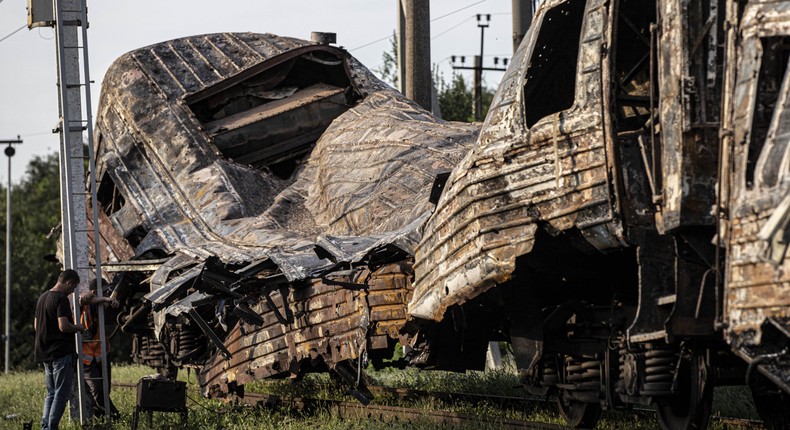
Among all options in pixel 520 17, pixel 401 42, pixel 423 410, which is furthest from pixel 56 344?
pixel 401 42

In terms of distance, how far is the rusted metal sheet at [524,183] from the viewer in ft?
26.5

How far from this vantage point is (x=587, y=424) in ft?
35.4

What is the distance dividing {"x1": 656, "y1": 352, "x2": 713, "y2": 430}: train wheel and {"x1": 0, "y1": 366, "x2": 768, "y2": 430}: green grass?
1656 mm

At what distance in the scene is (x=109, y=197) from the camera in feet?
62.4

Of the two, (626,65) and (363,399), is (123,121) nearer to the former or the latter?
(363,399)

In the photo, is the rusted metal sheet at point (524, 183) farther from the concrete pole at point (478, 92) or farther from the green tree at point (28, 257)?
the green tree at point (28, 257)

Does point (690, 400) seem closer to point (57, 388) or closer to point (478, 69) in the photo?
point (57, 388)

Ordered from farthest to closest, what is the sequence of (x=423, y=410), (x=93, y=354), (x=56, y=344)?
1. (x=93, y=354)
2. (x=423, y=410)
3. (x=56, y=344)

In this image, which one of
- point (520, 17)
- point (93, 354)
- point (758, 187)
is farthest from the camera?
point (520, 17)

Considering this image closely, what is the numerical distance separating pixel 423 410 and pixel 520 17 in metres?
8.35

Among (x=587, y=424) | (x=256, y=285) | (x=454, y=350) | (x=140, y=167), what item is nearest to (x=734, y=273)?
(x=587, y=424)

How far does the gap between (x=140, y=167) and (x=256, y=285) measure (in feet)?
17.7

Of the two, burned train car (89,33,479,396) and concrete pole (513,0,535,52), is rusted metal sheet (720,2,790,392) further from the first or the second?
concrete pole (513,0,535,52)

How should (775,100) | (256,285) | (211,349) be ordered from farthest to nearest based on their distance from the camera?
1. (211,349)
2. (256,285)
3. (775,100)
